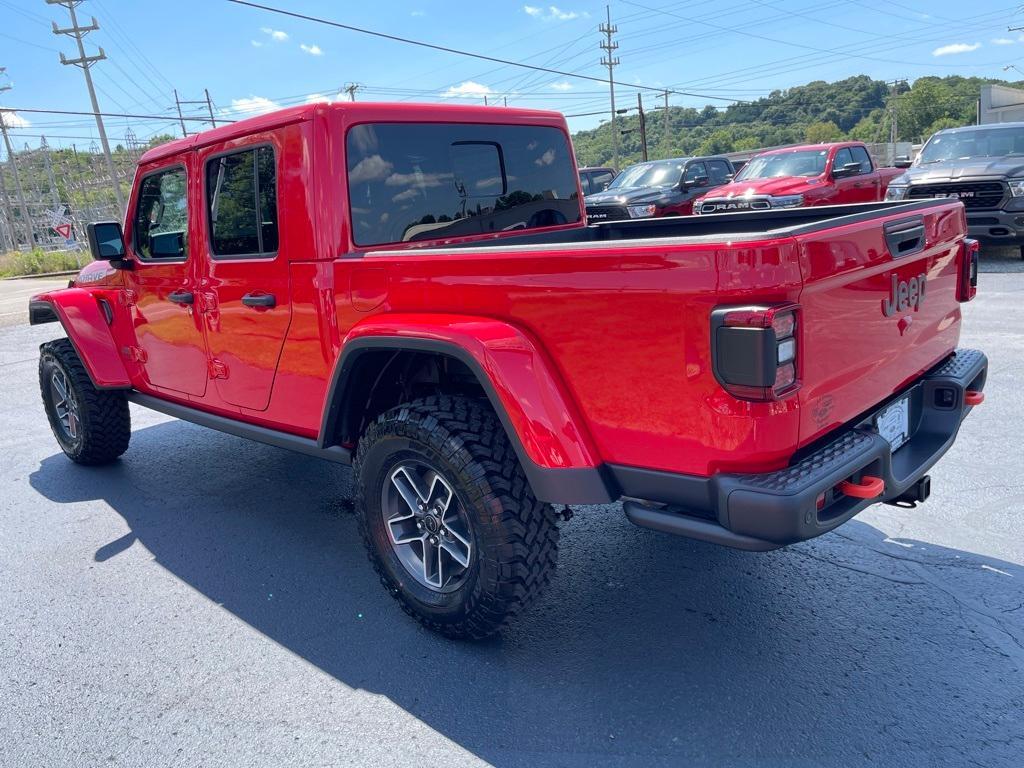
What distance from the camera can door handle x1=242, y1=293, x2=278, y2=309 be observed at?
3.35m

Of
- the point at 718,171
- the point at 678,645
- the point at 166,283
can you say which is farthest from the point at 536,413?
the point at 718,171

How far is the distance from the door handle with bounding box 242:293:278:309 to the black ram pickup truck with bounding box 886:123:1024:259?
8.69 m

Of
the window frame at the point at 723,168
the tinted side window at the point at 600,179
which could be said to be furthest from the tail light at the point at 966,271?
the tinted side window at the point at 600,179

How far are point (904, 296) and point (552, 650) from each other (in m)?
1.73

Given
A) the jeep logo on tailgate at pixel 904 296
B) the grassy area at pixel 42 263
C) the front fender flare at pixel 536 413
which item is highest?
the jeep logo on tailgate at pixel 904 296

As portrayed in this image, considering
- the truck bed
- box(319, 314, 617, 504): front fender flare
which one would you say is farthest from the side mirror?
box(319, 314, 617, 504): front fender flare

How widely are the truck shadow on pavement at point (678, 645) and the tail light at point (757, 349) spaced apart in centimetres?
105

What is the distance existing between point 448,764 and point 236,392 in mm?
2176

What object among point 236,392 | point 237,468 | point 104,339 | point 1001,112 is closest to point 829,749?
point 236,392

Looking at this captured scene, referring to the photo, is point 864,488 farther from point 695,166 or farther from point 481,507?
point 695,166

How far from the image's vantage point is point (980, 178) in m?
10.0

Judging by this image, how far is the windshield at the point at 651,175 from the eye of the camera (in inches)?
606

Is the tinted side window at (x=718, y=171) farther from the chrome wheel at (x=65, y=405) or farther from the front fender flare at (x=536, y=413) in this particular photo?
the front fender flare at (x=536, y=413)

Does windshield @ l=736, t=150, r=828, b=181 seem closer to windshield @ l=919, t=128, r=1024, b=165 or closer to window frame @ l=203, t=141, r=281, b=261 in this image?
windshield @ l=919, t=128, r=1024, b=165
